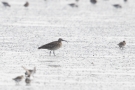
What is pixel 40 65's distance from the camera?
64.2 ft

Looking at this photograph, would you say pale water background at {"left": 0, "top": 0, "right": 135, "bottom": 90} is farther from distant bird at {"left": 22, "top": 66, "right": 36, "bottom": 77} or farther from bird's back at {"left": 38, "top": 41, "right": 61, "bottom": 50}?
bird's back at {"left": 38, "top": 41, "right": 61, "bottom": 50}

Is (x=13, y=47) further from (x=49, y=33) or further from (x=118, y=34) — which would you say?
(x=118, y=34)

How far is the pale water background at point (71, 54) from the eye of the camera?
16814 mm

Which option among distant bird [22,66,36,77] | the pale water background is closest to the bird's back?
the pale water background

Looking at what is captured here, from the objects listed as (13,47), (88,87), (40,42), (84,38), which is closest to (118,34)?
(84,38)

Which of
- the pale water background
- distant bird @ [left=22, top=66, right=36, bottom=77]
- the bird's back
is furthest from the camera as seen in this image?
the bird's back

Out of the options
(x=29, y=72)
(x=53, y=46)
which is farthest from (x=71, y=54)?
(x=29, y=72)

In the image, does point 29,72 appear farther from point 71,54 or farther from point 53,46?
point 71,54

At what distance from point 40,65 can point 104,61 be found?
241 centimetres

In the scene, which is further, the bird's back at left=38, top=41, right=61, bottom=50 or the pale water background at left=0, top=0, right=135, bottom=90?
the bird's back at left=38, top=41, right=61, bottom=50

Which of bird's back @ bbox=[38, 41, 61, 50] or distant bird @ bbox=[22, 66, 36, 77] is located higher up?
bird's back @ bbox=[38, 41, 61, 50]

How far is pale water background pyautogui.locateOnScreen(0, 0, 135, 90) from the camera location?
1681 centimetres

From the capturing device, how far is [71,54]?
22.2m

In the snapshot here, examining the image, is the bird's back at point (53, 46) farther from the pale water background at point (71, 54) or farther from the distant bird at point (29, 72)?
the distant bird at point (29, 72)
